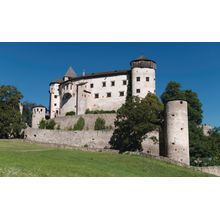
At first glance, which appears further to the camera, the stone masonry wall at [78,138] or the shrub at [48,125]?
the shrub at [48,125]

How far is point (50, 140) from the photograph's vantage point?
57.7 meters

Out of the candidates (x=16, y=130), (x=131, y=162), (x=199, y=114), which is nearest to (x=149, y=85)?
(x=199, y=114)

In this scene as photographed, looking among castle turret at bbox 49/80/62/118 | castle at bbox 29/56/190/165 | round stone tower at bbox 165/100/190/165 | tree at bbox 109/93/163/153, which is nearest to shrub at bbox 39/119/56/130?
castle at bbox 29/56/190/165

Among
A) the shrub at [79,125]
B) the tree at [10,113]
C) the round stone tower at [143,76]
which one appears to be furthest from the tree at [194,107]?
the tree at [10,113]

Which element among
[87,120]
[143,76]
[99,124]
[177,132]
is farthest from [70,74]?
[177,132]

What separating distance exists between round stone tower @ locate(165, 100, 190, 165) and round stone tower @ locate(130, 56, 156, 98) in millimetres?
16491

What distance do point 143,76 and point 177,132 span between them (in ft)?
67.8

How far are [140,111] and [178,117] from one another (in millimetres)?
5113

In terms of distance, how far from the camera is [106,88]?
69.7 metres

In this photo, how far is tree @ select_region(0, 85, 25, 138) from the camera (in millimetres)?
57094

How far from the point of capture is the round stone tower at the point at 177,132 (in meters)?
45.9

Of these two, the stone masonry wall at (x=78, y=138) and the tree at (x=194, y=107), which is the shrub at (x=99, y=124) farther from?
the tree at (x=194, y=107)

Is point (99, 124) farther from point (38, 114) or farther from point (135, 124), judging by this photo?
point (38, 114)

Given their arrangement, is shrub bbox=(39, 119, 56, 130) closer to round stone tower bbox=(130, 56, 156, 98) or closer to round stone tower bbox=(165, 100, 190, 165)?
round stone tower bbox=(130, 56, 156, 98)
